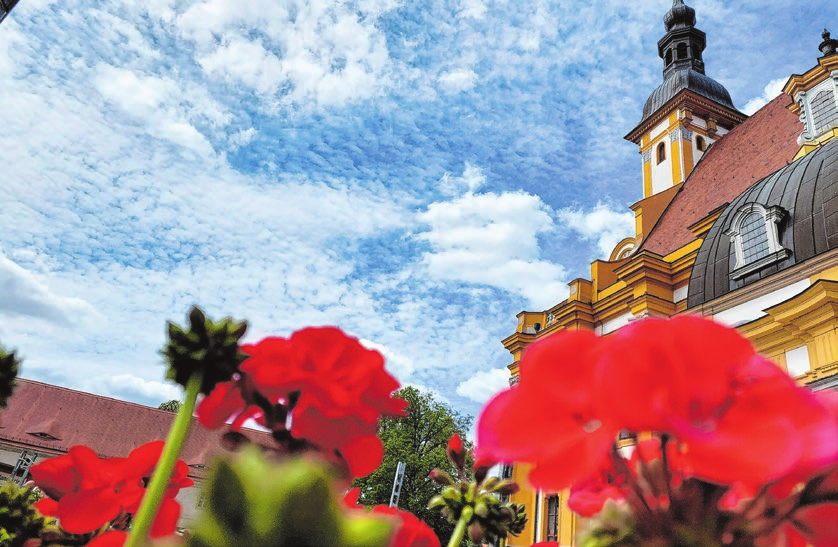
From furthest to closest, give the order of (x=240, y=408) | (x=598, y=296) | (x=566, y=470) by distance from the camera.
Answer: (x=598, y=296), (x=240, y=408), (x=566, y=470)

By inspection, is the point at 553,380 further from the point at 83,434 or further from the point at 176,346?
the point at 83,434

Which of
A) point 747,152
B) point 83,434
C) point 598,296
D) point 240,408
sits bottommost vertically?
point 240,408

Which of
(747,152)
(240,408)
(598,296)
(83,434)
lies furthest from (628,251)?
(83,434)

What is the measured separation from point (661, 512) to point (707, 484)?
0.04 meters

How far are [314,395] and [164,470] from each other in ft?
0.63

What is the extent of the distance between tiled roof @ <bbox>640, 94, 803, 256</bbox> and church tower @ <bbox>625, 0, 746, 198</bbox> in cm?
78

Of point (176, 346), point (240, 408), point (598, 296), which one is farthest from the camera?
point (598, 296)

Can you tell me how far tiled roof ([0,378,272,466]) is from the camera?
79.6ft

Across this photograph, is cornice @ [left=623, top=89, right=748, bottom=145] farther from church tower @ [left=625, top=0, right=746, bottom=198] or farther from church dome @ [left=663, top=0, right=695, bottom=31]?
church dome @ [left=663, top=0, right=695, bottom=31]

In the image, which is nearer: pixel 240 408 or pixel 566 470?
pixel 566 470

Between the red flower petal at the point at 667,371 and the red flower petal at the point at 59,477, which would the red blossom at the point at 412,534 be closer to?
the red flower petal at the point at 667,371

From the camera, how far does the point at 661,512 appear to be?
475 mm

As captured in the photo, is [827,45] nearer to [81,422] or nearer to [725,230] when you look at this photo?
[725,230]

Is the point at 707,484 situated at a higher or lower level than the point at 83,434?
lower
